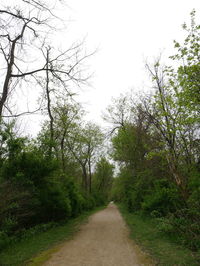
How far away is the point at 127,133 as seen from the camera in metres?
19.4

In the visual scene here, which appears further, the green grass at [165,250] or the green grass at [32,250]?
the green grass at [32,250]

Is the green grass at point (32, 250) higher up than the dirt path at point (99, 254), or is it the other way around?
the green grass at point (32, 250)

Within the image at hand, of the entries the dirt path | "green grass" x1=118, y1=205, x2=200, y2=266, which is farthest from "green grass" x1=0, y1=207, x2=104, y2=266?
"green grass" x1=118, y1=205, x2=200, y2=266

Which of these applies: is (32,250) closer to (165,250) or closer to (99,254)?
(99,254)

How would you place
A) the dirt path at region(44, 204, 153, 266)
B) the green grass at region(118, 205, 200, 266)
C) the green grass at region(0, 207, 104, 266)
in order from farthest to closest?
the green grass at region(0, 207, 104, 266), the dirt path at region(44, 204, 153, 266), the green grass at region(118, 205, 200, 266)

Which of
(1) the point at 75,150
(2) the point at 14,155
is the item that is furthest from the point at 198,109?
(1) the point at 75,150

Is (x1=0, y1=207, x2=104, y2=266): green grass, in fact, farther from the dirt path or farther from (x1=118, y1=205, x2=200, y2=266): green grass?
(x1=118, y1=205, x2=200, y2=266): green grass

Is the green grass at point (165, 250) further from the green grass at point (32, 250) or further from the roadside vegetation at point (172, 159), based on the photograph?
the green grass at point (32, 250)

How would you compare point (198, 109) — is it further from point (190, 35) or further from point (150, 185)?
point (150, 185)

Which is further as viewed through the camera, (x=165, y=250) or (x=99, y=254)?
(x=99, y=254)

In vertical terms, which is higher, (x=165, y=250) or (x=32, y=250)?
(x=32, y=250)

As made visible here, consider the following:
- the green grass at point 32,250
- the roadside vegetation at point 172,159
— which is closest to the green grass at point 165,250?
the roadside vegetation at point 172,159

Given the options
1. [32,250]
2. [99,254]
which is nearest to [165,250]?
[99,254]

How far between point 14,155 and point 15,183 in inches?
61.7
